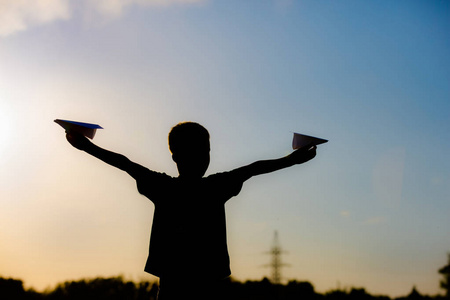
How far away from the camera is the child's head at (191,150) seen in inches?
161

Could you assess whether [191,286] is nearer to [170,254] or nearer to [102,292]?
[170,254]

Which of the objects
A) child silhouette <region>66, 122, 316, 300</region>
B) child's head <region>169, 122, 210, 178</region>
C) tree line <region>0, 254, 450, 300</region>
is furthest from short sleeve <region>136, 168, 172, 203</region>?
tree line <region>0, 254, 450, 300</region>

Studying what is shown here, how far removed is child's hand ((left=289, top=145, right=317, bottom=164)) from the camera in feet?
13.8

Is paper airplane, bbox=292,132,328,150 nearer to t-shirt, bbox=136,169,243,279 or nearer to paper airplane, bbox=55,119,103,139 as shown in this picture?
t-shirt, bbox=136,169,243,279

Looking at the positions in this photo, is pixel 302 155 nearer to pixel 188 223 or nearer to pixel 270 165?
pixel 270 165

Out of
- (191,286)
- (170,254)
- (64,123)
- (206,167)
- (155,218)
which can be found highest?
A: (64,123)

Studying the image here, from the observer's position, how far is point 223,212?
4031mm

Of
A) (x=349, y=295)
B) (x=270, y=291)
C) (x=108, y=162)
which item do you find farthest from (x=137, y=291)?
(x=108, y=162)

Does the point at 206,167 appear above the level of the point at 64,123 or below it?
below

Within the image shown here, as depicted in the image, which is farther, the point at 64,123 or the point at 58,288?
the point at 58,288

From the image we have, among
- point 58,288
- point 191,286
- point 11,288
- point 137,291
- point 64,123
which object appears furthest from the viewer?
point 58,288

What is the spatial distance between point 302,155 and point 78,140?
1965 millimetres

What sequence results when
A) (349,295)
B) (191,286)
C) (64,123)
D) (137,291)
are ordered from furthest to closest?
(137,291) → (349,295) → (64,123) → (191,286)

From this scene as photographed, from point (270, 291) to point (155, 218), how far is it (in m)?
89.9
